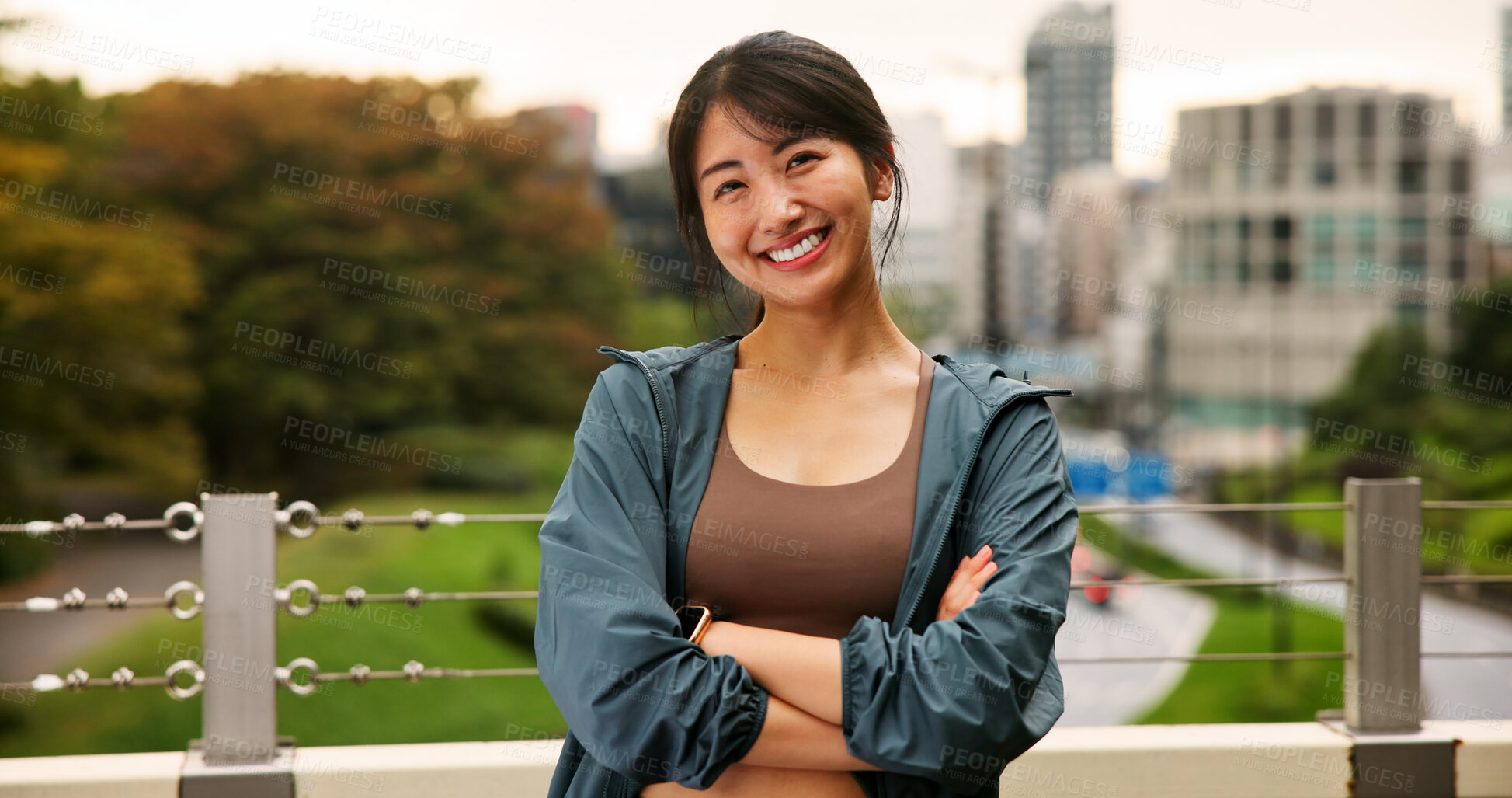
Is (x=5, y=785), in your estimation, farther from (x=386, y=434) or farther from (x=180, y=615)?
(x=386, y=434)

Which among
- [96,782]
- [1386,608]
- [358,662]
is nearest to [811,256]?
[96,782]

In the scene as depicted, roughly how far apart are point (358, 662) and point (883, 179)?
56.9 ft

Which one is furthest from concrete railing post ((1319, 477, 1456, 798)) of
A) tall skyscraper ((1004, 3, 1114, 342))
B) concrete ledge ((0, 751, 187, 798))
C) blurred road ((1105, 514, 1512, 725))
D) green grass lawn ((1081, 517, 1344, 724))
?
tall skyscraper ((1004, 3, 1114, 342))

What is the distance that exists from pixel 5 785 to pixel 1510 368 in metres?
44.4

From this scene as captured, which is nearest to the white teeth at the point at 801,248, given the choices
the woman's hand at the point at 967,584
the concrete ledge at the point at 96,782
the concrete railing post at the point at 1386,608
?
the woman's hand at the point at 967,584

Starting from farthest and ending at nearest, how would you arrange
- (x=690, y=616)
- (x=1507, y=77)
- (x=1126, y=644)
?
1. (x=1507, y=77)
2. (x=1126, y=644)
3. (x=690, y=616)

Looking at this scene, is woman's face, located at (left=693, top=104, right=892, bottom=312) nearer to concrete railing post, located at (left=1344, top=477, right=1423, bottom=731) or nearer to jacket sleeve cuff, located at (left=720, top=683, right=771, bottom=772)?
jacket sleeve cuff, located at (left=720, top=683, right=771, bottom=772)

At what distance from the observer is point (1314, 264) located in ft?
185

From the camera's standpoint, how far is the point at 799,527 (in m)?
1.47

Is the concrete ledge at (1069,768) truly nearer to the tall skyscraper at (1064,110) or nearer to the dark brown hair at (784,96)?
the dark brown hair at (784,96)

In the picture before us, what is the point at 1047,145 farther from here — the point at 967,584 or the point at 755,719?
the point at 755,719

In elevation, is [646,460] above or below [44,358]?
below

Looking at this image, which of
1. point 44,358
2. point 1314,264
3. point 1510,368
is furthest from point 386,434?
point 1314,264

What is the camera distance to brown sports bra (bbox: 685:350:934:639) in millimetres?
1467
